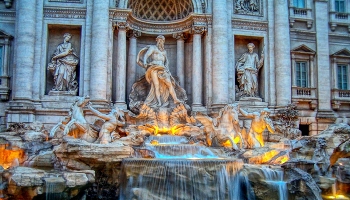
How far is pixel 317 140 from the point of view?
16406mm

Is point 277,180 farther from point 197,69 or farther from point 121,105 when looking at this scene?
point 121,105

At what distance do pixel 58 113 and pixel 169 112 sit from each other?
5490 millimetres

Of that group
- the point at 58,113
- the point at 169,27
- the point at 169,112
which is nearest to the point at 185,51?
the point at 169,27

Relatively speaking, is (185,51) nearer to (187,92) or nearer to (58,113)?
(187,92)

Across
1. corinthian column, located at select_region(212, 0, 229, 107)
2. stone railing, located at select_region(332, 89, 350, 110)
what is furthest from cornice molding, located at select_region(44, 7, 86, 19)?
stone railing, located at select_region(332, 89, 350, 110)

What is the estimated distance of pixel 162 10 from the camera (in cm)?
2303

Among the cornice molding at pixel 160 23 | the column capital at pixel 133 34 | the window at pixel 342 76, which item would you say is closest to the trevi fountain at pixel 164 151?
the column capital at pixel 133 34

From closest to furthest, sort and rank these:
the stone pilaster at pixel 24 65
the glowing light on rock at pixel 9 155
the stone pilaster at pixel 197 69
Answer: the glowing light on rock at pixel 9 155 → the stone pilaster at pixel 24 65 → the stone pilaster at pixel 197 69

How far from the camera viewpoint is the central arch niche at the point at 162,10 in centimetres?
2255

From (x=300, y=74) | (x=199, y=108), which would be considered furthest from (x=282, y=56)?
(x=199, y=108)

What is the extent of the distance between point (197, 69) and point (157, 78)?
8.12 ft

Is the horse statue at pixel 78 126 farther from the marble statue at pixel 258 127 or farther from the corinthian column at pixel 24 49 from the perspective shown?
the marble statue at pixel 258 127

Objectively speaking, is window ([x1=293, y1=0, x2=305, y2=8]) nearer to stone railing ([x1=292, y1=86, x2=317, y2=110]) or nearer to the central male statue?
stone railing ([x1=292, y1=86, x2=317, y2=110])

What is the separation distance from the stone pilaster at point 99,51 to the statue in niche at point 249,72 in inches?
288
